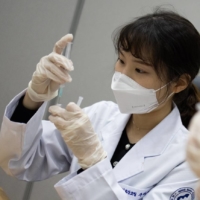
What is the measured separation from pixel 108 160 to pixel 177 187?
212mm

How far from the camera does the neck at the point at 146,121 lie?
4.02 ft

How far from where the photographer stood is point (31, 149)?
Answer: 1255mm

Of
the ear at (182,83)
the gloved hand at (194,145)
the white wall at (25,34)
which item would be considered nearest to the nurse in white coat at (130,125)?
the ear at (182,83)

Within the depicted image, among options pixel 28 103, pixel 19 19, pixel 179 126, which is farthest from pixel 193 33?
pixel 19 19

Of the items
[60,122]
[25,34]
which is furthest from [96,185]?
[25,34]

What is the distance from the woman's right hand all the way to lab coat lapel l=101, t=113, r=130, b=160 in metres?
0.23

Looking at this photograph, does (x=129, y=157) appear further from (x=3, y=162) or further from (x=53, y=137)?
(x=3, y=162)

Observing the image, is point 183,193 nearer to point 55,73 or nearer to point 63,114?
point 63,114

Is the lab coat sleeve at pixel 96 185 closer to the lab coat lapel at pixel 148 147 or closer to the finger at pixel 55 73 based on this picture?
the lab coat lapel at pixel 148 147

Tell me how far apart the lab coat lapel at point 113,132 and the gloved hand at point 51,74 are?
0.77ft

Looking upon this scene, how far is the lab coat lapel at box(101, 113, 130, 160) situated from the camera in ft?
4.02

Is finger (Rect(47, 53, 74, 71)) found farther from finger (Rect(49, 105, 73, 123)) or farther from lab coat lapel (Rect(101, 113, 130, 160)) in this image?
lab coat lapel (Rect(101, 113, 130, 160))

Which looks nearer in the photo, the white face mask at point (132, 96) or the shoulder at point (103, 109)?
the white face mask at point (132, 96)

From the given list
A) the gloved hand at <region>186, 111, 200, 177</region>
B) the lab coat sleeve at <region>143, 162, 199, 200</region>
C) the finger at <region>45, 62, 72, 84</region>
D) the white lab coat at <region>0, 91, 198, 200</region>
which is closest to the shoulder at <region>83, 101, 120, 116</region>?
the white lab coat at <region>0, 91, 198, 200</region>
